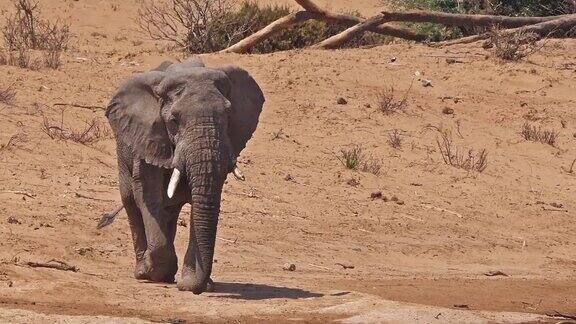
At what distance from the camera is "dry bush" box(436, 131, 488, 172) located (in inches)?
637

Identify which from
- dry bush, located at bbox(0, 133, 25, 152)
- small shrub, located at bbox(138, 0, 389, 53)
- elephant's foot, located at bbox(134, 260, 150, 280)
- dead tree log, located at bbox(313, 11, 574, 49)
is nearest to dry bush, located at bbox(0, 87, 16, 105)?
dry bush, located at bbox(0, 133, 25, 152)

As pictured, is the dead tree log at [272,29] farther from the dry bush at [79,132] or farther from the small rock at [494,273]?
the small rock at [494,273]

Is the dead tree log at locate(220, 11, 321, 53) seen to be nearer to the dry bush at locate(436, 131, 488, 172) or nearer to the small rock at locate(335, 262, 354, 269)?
the dry bush at locate(436, 131, 488, 172)

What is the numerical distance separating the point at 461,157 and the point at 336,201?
2401mm

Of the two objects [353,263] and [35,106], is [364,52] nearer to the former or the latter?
[35,106]

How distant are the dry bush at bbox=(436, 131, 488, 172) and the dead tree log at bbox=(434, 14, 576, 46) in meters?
3.56

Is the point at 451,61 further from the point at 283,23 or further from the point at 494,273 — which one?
the point at 494,273

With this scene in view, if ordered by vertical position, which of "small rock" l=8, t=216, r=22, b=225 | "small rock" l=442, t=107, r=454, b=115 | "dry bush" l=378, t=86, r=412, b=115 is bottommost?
"small rock" l=8, t=216, r=22, b=225

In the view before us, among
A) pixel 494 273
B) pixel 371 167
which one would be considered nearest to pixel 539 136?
pixel 371 167

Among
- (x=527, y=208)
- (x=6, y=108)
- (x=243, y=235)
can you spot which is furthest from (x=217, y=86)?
(x=527, y=208)

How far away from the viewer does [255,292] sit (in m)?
10.4

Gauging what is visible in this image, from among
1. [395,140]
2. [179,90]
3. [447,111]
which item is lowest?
[395,140]

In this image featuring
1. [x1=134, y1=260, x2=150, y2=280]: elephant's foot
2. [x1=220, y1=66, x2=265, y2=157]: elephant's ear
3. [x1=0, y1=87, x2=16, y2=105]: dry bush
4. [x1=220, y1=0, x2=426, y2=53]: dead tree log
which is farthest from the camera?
[x1=220, y1=0, x2=426, y2=53]: dead tree log

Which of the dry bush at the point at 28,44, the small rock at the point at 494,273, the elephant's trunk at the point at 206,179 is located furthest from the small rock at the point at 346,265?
the dry bush at the point at 28,44
